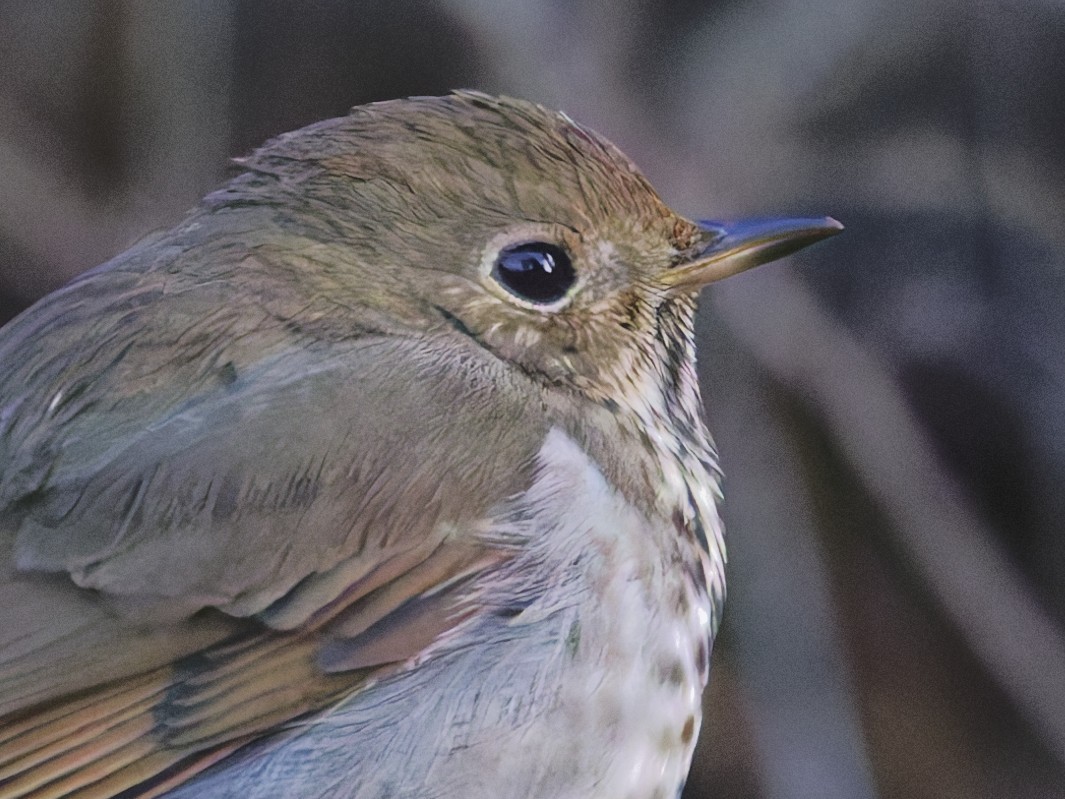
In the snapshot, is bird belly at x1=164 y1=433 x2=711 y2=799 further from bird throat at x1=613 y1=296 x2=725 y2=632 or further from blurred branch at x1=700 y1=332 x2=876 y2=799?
blurred branch at x1=700 y1=332 x2=876 y2=799

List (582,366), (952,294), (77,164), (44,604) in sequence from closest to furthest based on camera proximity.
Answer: (44,604), (582,366), (77,164), (952,294)

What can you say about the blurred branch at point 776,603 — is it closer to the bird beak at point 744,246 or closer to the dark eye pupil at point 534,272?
the bird beak at point 744,246

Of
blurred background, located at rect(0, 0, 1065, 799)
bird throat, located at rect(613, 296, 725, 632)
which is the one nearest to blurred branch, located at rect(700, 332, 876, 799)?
blurred background, located at rect(0, 0, 1065, 799)

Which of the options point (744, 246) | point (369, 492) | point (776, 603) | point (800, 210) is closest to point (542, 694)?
point (369, 492)

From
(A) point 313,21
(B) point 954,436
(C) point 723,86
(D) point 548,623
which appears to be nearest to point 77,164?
(A) point 313,21

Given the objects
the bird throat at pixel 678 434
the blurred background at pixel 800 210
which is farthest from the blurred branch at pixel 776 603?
the bird throat at pixel 678 434

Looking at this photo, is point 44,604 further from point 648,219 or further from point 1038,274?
point 1038,274

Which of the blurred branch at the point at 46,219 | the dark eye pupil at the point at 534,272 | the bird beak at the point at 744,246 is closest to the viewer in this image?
the dark eye pupil at the point at 534,272
